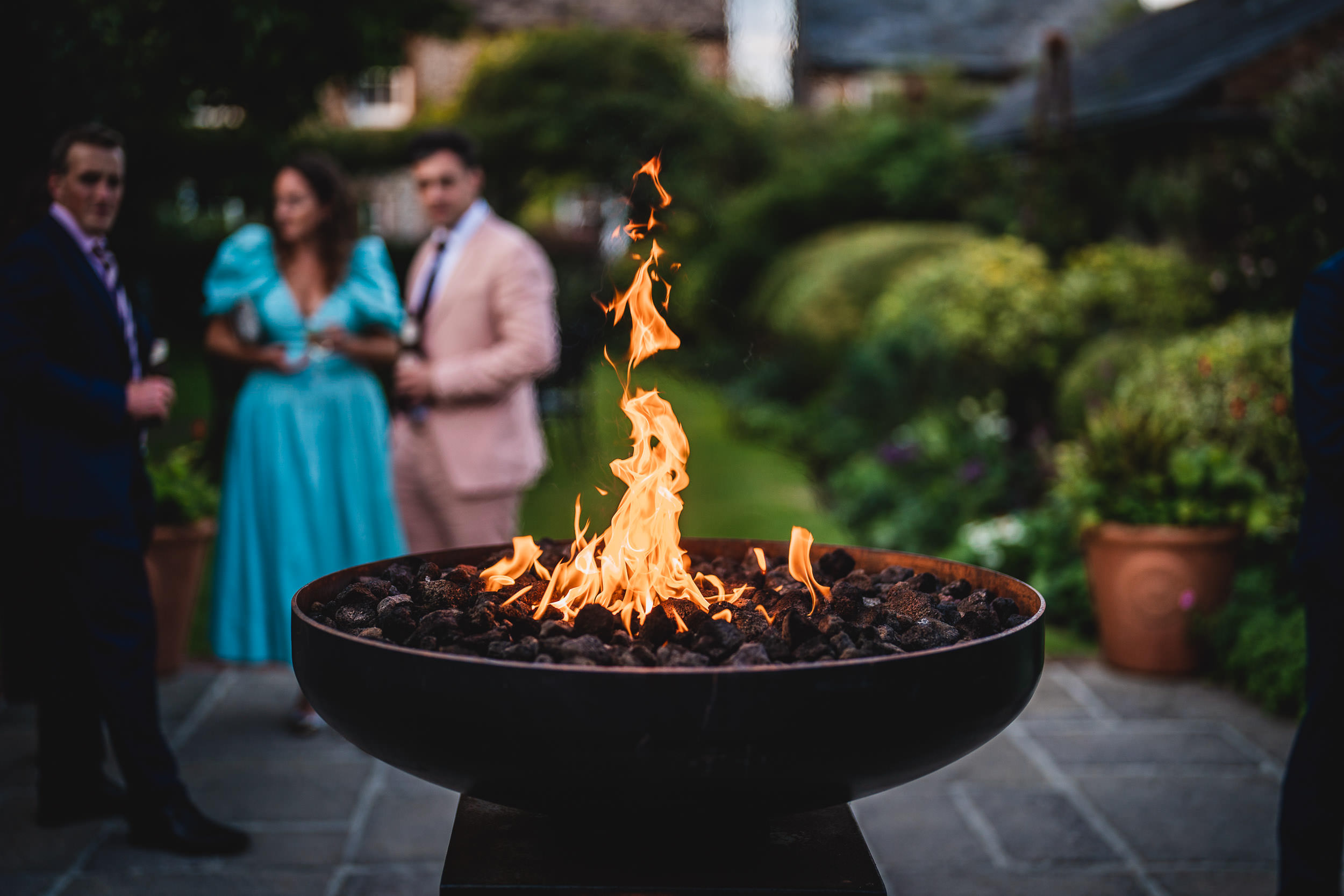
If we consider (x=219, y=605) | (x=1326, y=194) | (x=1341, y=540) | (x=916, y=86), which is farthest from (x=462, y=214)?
(x=916, y=86)

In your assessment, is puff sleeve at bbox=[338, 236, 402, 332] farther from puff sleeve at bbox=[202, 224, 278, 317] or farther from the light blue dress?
puff sleeve at bbox=[202, 224, 278, 317]

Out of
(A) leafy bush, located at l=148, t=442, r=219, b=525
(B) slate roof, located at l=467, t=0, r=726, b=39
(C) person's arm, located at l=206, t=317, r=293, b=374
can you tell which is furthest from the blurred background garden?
(B) slate roof, located at l=467, t=0, r=726, b=39

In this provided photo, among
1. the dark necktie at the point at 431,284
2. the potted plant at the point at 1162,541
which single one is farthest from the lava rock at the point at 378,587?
the potted plant at the point at 1162,541

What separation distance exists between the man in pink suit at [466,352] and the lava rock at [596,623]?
223 centimetres

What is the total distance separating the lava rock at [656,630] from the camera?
1938 mm

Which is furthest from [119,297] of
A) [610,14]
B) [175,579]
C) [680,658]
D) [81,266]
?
[610,14]

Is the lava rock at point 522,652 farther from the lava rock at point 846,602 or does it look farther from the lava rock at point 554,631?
the lava rock at point 846,602

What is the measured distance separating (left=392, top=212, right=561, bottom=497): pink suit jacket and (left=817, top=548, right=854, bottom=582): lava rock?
1963mm

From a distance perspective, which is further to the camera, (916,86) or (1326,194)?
(916,86)

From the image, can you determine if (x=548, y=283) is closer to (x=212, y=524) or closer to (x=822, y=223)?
(x=212, y=524)

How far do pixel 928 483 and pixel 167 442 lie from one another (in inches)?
186

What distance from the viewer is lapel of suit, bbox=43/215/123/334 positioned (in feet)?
9.78

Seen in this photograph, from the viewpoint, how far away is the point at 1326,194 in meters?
5.44

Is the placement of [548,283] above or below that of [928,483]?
above
